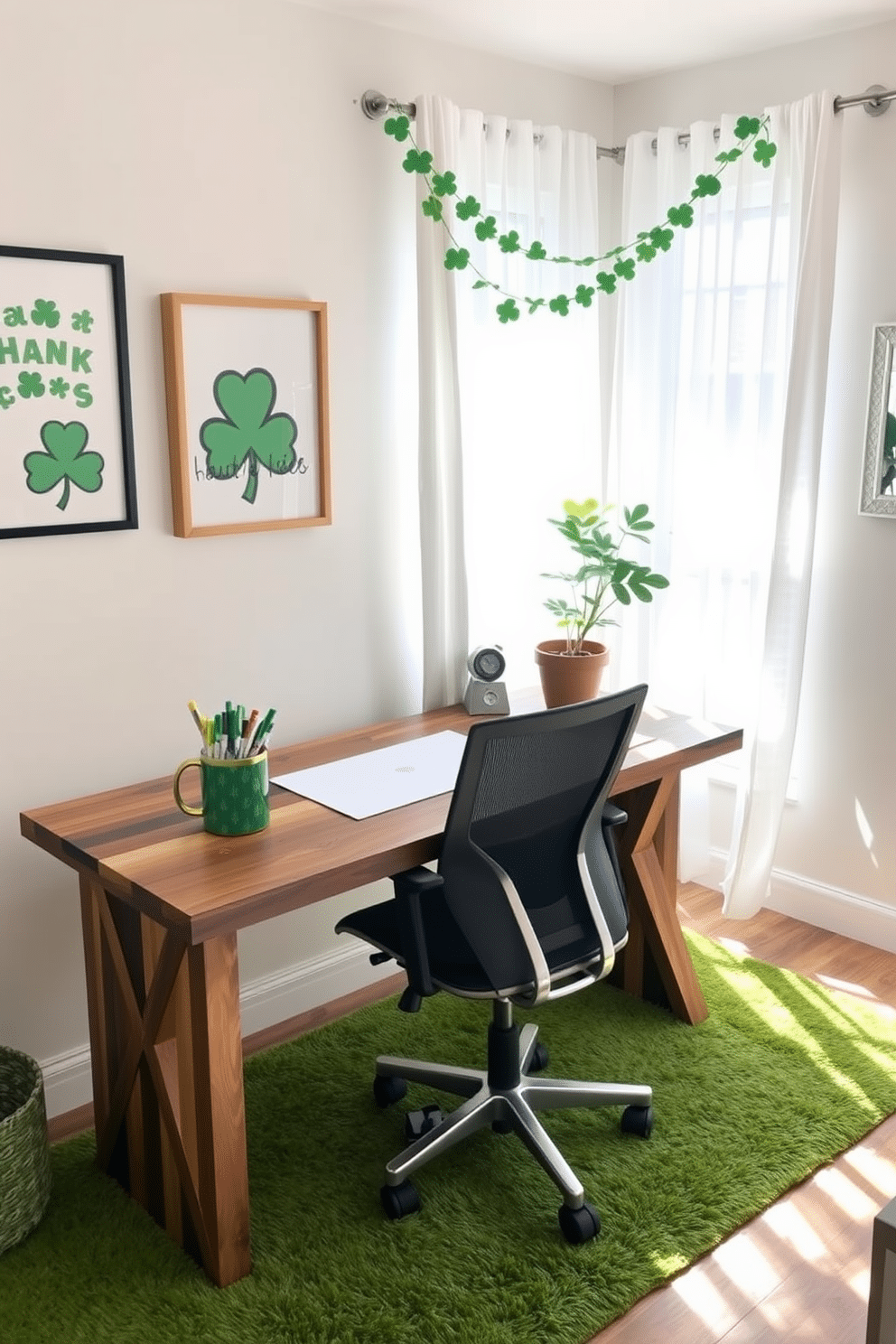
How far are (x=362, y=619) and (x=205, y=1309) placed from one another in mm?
1615

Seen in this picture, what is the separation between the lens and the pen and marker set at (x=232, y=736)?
2205 millimetres

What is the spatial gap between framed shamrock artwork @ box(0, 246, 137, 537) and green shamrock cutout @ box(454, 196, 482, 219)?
87 cm

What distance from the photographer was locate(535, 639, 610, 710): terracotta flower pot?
9.72 ft

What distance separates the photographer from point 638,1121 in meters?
2.51

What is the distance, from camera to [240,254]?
271cm

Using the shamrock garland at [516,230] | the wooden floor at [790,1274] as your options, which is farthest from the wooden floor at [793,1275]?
the shamrock garland at [516,230]

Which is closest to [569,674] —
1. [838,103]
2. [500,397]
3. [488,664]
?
[488,664]

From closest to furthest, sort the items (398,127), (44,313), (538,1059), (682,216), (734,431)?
(44,313) < (538,1059) < (398,127) < (682,216) < (734,431)

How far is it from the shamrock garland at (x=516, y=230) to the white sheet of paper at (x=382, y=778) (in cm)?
115

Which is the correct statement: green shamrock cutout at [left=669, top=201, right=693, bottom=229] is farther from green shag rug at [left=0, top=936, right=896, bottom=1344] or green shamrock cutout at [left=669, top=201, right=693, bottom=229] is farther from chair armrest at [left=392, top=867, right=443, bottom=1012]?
green shag rug at [left=0, top=936, right=896, bottom=1344]

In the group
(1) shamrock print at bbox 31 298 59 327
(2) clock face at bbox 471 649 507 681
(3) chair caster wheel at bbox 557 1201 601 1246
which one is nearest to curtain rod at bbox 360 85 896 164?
(1) shamrock print at bbox 31 298 59 327

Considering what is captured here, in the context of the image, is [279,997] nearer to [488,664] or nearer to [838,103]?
[488,664]

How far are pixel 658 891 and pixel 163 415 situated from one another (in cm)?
159

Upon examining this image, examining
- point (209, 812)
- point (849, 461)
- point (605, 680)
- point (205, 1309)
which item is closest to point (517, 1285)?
point (205, 1309)
